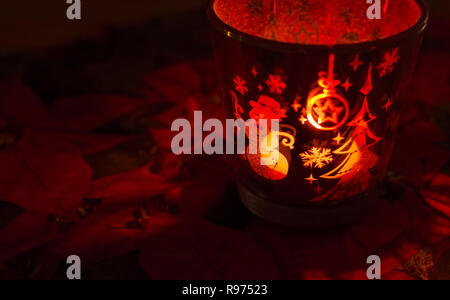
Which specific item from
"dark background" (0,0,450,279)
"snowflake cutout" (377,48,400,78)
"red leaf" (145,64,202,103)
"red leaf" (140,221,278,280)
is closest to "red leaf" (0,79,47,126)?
"dark background" (0,0,450,279)

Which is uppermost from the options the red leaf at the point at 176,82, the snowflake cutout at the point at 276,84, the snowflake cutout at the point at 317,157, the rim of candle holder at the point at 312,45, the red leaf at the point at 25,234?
the rim of candle holder at the point at 312,45

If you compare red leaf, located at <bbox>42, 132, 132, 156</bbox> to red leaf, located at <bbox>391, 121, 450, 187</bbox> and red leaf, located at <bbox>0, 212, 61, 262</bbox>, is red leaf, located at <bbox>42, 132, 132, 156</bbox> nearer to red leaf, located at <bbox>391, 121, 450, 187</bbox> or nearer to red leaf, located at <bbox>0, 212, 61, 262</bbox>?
red leaf, located at <bbox>0, 212, 61, 262</bbox>

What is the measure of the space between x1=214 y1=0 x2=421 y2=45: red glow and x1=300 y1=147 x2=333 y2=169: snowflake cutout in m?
0.22

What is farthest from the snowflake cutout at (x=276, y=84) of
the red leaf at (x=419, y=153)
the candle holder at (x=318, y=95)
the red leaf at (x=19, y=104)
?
the red leaf at (x=19, y=104)

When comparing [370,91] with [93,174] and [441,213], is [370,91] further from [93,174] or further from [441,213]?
[93,174]

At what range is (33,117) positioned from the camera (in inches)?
36.8

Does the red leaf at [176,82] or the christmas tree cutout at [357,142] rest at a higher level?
the christmas tree cutout at [357,142]

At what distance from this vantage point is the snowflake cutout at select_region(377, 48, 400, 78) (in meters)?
0.52

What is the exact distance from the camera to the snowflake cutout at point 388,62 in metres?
0.52

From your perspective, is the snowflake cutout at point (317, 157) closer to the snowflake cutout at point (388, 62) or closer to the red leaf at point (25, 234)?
the snowflake cutout at point (388, 62)

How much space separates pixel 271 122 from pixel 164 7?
97 cm

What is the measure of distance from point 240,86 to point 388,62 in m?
0.18

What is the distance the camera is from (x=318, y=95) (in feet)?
1.76

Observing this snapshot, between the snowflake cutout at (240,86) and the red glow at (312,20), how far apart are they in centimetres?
11
